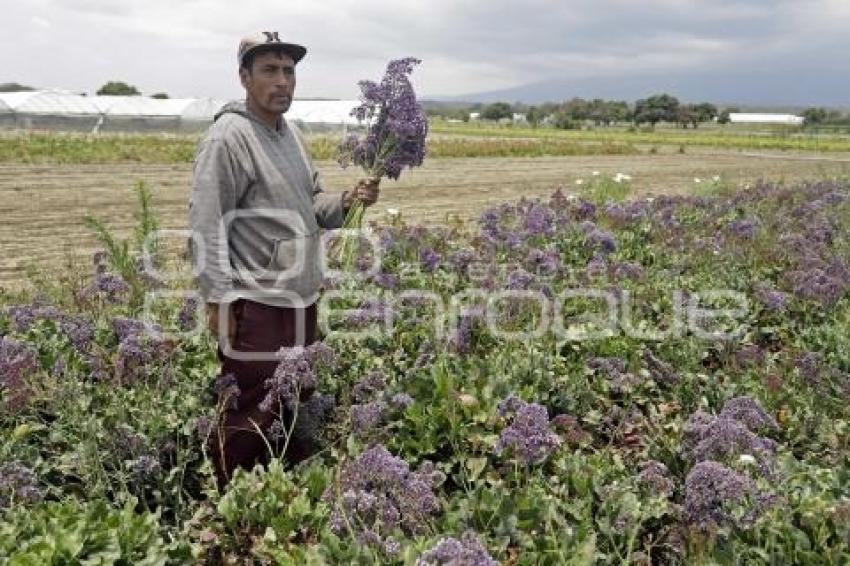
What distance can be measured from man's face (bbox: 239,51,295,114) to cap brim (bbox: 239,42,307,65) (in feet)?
0.09

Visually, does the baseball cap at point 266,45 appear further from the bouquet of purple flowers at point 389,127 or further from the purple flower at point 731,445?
the purple flower at point 731,445

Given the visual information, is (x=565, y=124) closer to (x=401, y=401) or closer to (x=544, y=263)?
(x=544, y=263)

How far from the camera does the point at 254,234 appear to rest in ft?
14.4

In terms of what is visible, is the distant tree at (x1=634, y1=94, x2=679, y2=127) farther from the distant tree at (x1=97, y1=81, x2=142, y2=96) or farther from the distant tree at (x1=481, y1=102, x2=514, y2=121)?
the distant tree at (x1=97, y1=81, x2=142, y2=96)

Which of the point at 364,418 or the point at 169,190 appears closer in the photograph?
the point at 364,418

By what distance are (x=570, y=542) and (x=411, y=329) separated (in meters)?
3.10

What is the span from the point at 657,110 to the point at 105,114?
104 meters

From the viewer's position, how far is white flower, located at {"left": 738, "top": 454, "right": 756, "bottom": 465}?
3.36m

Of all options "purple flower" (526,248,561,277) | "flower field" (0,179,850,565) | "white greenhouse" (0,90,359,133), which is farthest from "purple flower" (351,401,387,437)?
"white greenhouse" (0,90,359,133)

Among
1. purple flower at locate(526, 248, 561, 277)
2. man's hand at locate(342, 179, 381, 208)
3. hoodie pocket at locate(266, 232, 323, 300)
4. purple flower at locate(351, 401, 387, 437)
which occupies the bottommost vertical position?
purple flower at locate(351, 401, 387, 437)

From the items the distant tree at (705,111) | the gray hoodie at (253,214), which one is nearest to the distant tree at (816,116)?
the distant tree at (705,111)

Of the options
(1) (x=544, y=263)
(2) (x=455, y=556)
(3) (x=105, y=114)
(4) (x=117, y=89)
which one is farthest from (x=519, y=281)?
(4) (x=117, y=89)

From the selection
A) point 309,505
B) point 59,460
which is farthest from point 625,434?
point 59,460

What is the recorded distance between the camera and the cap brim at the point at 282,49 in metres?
4.21
